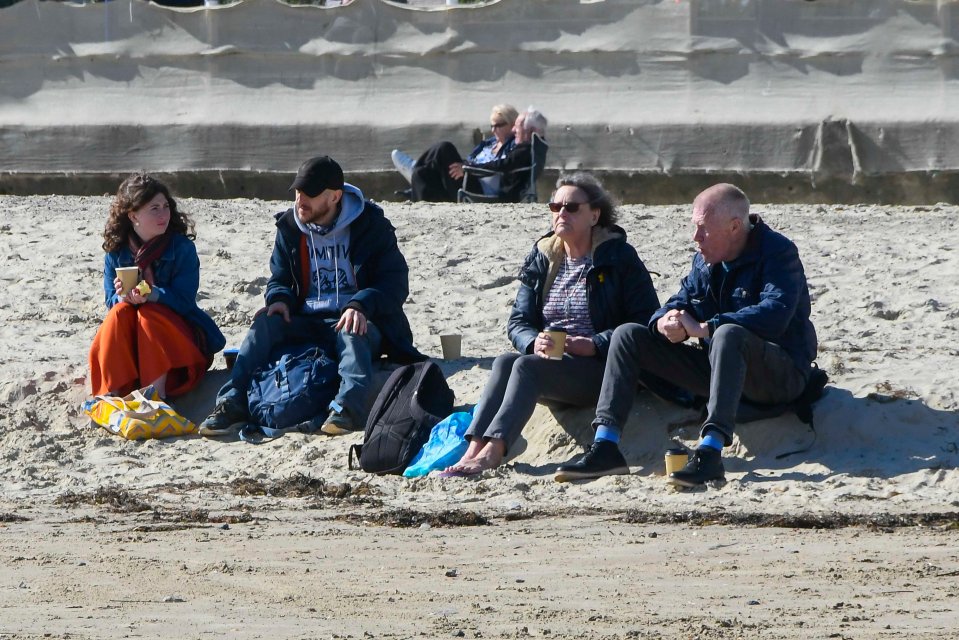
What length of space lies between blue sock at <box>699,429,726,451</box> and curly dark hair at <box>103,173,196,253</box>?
10.7 ft

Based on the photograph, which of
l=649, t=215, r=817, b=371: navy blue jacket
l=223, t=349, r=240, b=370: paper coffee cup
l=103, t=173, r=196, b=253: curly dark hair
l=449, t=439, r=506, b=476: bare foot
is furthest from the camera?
l=223, t=349, r=240, b=370: paper coffee cup

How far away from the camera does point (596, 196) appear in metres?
7.59

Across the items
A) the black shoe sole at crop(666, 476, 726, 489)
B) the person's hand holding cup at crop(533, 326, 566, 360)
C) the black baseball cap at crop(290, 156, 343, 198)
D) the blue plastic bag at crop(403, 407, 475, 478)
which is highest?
the black baseball cap at crop(290, 156, 343, 198)

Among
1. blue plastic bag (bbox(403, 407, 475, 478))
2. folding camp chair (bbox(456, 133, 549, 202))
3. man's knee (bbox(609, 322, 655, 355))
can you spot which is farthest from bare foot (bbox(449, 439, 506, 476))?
folding camp chair (bbox(456, 133, 549, 202))

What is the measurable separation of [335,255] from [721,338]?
2.34 m

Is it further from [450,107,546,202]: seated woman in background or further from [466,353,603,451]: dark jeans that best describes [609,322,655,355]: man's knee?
[450,107,546,202]: seated woman in background

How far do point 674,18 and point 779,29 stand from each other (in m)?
0.91

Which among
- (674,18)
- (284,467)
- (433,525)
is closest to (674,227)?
(674,18)

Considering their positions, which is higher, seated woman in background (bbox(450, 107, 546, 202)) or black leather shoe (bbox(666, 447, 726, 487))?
seated woman in background (bbox(450, 107, 546, 202))

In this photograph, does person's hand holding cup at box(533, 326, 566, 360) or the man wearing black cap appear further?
the man wearing black cap

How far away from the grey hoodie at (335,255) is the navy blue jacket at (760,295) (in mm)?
1909

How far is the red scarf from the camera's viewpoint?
28.5ft

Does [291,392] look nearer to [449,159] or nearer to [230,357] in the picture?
[230,357]

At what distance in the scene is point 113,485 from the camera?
7730mm
